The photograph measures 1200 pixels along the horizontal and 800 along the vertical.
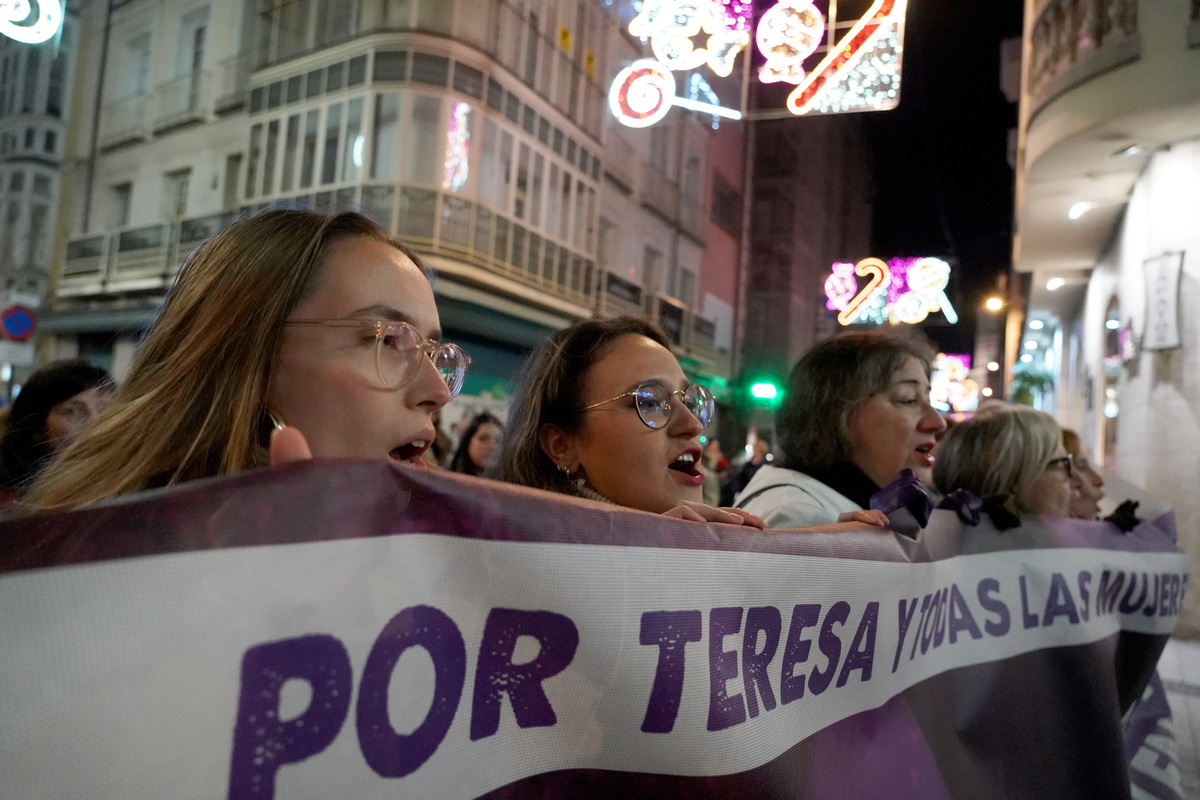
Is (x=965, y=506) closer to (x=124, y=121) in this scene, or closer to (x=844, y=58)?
(x=844, y=58)

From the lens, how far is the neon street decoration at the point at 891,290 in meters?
11.2

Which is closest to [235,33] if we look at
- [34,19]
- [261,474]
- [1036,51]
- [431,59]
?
[431,59]

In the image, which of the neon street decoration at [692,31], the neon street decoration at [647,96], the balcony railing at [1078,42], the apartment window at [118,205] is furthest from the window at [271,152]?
the balcony railing at [1078,42]

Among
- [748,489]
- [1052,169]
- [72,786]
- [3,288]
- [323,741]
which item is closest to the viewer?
[72,786]

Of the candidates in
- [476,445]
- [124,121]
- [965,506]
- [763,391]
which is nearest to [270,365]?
[965,506]

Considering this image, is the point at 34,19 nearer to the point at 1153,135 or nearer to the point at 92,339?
the point at 92,339

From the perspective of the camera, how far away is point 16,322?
891cm

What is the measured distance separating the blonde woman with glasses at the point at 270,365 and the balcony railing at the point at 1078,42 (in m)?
8.35

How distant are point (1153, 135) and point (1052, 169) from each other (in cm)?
103

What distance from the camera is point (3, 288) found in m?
9.61

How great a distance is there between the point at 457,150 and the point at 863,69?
582cm

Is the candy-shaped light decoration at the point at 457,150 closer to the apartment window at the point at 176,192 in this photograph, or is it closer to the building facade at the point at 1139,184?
the apartment window at the point at 176,192

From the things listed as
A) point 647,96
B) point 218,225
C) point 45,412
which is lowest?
point 45,412

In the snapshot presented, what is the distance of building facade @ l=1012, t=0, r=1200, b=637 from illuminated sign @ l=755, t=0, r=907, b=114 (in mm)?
2526
